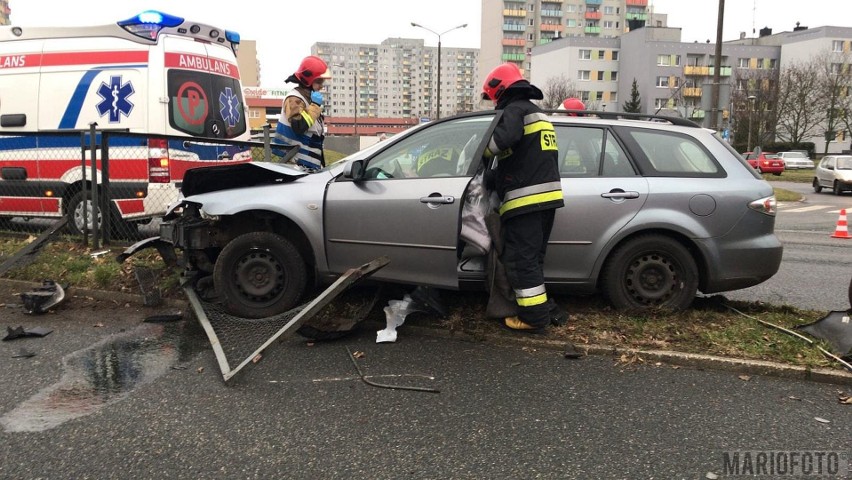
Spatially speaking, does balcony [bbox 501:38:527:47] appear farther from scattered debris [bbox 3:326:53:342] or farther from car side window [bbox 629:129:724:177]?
scattered debris [bbox 3:326:53:342]

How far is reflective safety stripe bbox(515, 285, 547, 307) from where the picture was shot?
13.8 feet

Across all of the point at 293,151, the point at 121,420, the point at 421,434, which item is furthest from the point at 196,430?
the point at 293,151

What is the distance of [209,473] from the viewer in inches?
104

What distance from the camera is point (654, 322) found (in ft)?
14.4

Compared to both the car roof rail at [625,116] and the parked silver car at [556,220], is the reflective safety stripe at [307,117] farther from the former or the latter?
the car roof rail at [625,116]

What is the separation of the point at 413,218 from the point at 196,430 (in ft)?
6.76

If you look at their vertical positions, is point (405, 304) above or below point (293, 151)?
below

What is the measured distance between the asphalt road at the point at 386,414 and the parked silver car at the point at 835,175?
74.3 feet

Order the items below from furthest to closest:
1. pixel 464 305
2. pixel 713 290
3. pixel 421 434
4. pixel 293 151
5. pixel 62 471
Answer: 1. pixel 293 151
2. pixel 464 305
3. pixel 713 290
4. pixel 421 434
5. pixel 62 471

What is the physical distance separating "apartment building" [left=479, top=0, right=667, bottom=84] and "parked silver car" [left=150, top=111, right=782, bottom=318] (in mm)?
108372

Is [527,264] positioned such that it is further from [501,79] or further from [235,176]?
[235,176]

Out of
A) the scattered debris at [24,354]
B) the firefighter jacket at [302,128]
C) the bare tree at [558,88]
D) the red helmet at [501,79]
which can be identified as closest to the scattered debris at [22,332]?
the scattered debris at [24,354]

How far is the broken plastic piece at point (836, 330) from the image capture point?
12.8 feet

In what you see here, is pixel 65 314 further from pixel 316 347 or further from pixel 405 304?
pixel 405 304
